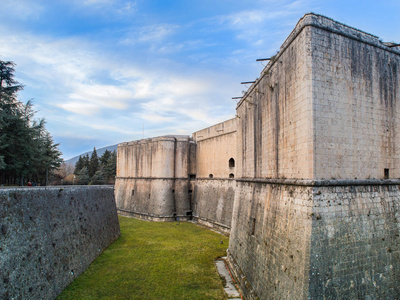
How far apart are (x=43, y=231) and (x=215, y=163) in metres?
14.4

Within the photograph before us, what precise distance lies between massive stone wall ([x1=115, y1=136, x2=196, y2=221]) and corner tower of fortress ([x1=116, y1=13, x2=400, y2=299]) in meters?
14.7

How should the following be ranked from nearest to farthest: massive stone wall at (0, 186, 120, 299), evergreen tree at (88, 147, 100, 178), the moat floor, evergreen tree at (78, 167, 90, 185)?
massive stone wall at (0, 186, 120, 299), the moat floor, evergreen tree at (78, 167, 90, 185), evergreen tree at (88, 147, 100, 178)

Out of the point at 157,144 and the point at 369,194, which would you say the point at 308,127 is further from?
the point at 157,144

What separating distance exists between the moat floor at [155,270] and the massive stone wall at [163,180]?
5.94m

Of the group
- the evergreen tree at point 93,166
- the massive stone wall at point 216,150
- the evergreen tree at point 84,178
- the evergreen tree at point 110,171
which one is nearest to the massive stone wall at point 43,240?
the massive stone wall at point 216,150

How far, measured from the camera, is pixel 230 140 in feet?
62.0

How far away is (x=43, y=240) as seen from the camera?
788 cm

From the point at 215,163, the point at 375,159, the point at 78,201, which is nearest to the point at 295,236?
the point at 375,159

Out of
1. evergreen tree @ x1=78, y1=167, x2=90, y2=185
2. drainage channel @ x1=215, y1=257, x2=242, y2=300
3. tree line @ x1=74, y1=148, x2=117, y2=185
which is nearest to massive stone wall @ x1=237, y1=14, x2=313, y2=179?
drainage channel @ x1=215, y1=257, x2=242, y2=300

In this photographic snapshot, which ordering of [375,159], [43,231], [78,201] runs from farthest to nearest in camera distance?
[78,201], [43,231], [375,159]

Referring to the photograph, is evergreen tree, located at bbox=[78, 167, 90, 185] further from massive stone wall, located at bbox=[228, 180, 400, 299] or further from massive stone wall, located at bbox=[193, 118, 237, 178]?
massive stone wall, located at bbox=[228, 180, 400, 299]

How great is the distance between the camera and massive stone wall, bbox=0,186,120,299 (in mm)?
6363

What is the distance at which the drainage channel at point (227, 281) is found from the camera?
28.3 ft

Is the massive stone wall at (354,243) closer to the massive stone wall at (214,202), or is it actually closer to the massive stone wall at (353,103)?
the massive stone wall at (353,103)
